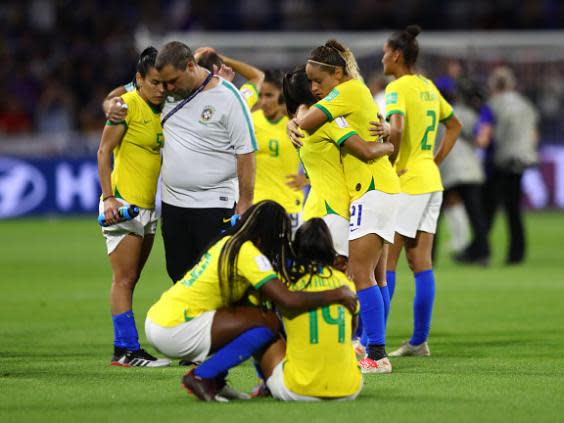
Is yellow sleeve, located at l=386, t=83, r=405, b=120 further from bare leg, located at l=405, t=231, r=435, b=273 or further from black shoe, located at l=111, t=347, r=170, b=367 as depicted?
black shoe, located at l=111, t=347, r=170, b=367

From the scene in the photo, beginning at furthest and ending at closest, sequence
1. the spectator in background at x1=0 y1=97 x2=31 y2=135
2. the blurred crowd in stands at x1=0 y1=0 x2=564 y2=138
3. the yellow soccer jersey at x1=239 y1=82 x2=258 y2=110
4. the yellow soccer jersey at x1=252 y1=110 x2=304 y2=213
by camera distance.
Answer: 1. the blurred crowd in stands at x1=0 y1=0 x2=564 y2=138
2. the spectator in background at x1=0 y1=97 x2=31 y2=135
3. the yellow soccer jersey at x1=252 y1=110 x2=304 y2=213
4. the yellow soccer jersey at x1=239 y1=82 x2=258 y2=110

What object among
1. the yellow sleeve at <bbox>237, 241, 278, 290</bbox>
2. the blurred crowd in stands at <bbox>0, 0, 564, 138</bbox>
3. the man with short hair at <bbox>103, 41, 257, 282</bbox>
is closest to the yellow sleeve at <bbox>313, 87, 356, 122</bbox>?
the man with short hair at <bbox>103, 41, 257, 282</bbox>

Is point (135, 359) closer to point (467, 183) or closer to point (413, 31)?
point (413, 31)

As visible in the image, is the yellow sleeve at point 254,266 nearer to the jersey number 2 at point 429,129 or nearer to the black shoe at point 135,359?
the black shoe at point 135,359

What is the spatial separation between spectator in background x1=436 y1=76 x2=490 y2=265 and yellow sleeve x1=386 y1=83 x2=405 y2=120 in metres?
6.54

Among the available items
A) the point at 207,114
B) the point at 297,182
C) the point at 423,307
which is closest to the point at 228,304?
the point at 207,114

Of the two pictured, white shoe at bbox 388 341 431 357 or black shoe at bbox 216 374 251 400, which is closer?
black shoe at bbox 216 374 251 400

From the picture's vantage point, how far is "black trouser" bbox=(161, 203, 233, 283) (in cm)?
817

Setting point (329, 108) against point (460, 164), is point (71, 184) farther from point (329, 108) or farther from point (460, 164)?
point (329, 108)

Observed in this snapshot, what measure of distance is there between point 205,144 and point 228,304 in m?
1.70

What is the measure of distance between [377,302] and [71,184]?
49.5 ft

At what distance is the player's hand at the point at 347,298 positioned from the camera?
6.48 m

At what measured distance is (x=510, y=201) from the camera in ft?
52.6

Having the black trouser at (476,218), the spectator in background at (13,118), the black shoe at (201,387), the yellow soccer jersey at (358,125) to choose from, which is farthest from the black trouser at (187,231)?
the spectator in background at (13,118)
